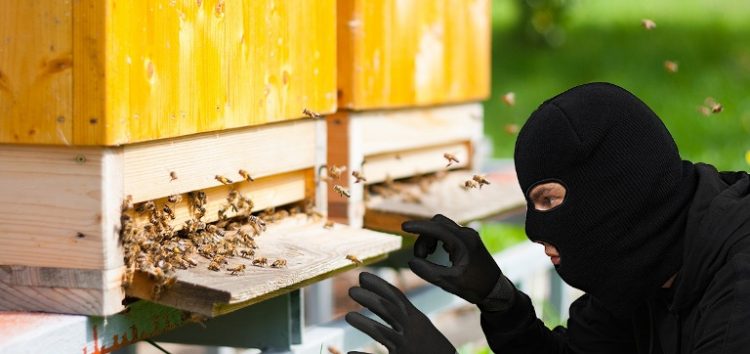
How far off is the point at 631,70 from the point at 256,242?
1049 centimetres

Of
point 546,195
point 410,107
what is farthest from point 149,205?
point 410,107

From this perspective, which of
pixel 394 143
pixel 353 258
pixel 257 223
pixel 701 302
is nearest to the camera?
pixel 701 302

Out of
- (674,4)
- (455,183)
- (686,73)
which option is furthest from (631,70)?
(455,183)

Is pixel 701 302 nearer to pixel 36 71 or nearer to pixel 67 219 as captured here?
pixel 67 219

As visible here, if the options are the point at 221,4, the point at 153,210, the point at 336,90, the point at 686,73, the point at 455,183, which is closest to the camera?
the point at 153,210

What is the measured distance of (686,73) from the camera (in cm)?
1270

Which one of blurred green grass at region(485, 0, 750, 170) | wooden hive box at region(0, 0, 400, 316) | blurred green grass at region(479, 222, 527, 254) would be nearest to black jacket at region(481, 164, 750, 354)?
wooden hive box at region(0, 0, 400, 316)

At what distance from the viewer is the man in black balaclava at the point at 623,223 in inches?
106

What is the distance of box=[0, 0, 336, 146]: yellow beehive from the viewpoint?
107 inches

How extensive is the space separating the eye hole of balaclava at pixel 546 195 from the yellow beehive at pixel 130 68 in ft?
3.11

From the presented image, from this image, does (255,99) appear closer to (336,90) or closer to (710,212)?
(336,90)

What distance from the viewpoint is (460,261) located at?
309cm

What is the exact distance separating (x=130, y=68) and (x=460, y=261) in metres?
1.05

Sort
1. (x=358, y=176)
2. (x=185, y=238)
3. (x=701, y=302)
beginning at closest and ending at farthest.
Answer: (x=701, y=302), (x=185, y=238), (x=358, y=176)
